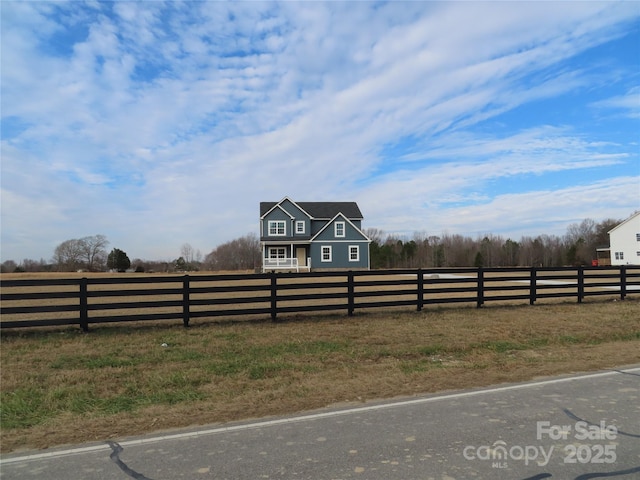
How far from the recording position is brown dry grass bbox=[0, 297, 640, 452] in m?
5.75

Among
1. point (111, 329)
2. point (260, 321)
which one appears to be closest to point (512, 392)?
point (260, 321)

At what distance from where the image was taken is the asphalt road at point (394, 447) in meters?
3.85

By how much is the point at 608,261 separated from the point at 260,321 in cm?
7123

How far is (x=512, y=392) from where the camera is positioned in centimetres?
624

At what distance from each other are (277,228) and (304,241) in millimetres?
3223

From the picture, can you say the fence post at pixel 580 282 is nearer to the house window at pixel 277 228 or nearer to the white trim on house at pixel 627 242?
the house window at pixel 277 228

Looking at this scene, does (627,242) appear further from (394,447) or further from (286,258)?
(394,447)

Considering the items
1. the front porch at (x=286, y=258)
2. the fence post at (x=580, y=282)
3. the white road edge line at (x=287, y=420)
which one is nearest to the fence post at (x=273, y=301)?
the white road edge line at (x=287, y=420)

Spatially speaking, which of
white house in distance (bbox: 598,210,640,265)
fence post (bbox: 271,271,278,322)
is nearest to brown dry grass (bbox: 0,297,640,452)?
fence post (bbox: 271,271,278,322)

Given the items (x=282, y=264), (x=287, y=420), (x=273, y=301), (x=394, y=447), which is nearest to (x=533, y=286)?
(x=273, y=301)

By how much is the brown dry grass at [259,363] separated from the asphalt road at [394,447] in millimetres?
599

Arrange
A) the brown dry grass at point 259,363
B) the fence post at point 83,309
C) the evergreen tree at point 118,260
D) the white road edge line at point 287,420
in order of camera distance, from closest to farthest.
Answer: the white road edge line at point 287,420
the brown dry grass at point 259,363
the fence post at point 83,309
the evergreen tree at point 118,260

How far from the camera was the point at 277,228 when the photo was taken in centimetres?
4388

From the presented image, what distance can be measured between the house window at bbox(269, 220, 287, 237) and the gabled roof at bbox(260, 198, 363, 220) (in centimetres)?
257
